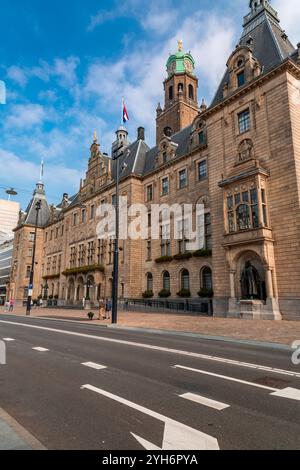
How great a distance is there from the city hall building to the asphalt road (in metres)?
13.1

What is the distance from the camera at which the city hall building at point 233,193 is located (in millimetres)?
21203

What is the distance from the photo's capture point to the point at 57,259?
57125 millimetres

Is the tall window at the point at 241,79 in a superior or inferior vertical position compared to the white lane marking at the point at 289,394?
superior

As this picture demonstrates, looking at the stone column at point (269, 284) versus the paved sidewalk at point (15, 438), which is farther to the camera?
the stone column at point (269, 284)

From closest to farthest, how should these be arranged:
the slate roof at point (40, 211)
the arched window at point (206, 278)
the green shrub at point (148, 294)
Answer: the arched window at point (206, 278)
the green shrub at point (148, 294)
the slate roof at point (40, 211)

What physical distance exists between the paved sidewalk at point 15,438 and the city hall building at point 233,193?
1896cm

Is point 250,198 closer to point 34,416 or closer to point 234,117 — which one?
point 234,117

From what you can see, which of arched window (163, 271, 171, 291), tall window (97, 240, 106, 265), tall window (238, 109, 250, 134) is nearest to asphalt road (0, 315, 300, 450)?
tall window (238, 109, 250, 134)

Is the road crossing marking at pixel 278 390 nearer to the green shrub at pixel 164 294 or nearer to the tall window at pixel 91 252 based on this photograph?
the green shrub at pixel 164 294

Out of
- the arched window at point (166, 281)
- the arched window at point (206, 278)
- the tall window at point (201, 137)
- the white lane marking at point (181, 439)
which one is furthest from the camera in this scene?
the arched window at point (166, 281)

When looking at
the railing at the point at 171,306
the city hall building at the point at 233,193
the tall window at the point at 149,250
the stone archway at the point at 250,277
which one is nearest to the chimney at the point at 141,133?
the city hall building at the point at 233,193

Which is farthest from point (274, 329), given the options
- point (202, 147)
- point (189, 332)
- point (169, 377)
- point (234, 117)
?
point (202, 147)

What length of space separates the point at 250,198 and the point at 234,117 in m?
7.91

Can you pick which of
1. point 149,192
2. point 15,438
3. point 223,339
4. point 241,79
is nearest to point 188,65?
point 149,192
